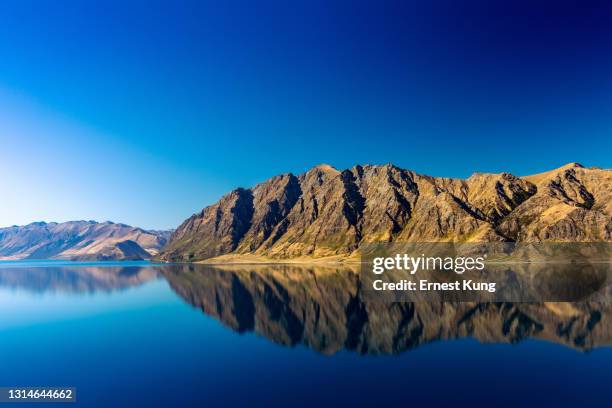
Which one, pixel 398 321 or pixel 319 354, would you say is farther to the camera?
pixel 398 321

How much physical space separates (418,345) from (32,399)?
67.2m

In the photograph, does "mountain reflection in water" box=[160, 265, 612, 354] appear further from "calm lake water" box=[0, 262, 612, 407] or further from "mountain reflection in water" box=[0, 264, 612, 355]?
"calm lake water" box=[0, 262, 612, 407]

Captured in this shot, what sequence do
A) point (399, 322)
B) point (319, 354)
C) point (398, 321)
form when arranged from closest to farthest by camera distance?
1. point (319, 354)
2. point (399, 322)
3. point (398, 321)

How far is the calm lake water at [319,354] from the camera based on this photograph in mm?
50094

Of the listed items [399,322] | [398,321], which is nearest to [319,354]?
[399,322]

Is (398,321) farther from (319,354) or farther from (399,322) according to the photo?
(319,354)

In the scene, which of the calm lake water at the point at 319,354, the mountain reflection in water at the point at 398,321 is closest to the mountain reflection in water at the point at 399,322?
the mountain reflection in water at the point at 398,321

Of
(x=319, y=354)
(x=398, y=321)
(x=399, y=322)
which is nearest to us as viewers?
(x=319, y=354)

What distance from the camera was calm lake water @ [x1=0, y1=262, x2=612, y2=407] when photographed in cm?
5009

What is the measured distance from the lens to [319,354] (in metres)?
71.6

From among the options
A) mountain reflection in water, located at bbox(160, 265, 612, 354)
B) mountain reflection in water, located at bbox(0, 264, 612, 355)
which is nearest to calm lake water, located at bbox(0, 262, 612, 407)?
mountain reflection in water, located at bbox(160, 265, 612, 354)

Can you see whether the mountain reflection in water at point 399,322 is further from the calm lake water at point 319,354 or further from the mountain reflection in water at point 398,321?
the calm lake water at point 319,354

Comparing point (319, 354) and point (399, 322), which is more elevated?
point (399, 322)

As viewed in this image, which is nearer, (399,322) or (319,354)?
(319,354)
